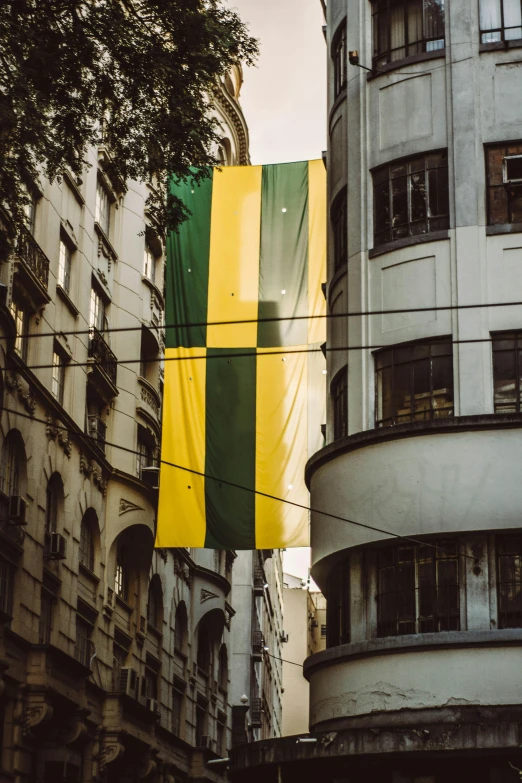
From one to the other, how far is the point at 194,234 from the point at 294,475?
5.79m

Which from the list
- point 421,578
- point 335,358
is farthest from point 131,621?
point 421,578

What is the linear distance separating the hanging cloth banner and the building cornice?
232 centimetres

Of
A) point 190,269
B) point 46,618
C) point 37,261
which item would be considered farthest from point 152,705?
point 190,269

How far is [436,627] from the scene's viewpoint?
18766 millimetres

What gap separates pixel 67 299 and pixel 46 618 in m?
8.45

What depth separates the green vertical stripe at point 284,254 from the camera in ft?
79.4

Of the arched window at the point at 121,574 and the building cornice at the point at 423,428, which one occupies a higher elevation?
the arched window at the point at 121,574

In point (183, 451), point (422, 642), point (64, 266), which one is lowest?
point (422, 642)

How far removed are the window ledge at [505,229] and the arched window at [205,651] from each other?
31.8 metres

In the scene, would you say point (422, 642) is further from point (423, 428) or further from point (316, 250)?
point (316, 250)

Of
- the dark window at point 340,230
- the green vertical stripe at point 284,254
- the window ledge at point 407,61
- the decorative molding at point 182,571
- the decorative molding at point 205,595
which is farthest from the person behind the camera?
the decorative molding at point 205,595

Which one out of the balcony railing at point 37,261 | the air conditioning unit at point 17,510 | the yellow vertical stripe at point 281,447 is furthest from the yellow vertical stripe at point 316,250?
the air conditioning unit at point 17,510

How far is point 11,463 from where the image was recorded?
1110 inches

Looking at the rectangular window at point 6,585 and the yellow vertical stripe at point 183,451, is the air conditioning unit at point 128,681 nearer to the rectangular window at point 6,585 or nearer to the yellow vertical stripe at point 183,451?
the rectangular window at point 6,585
